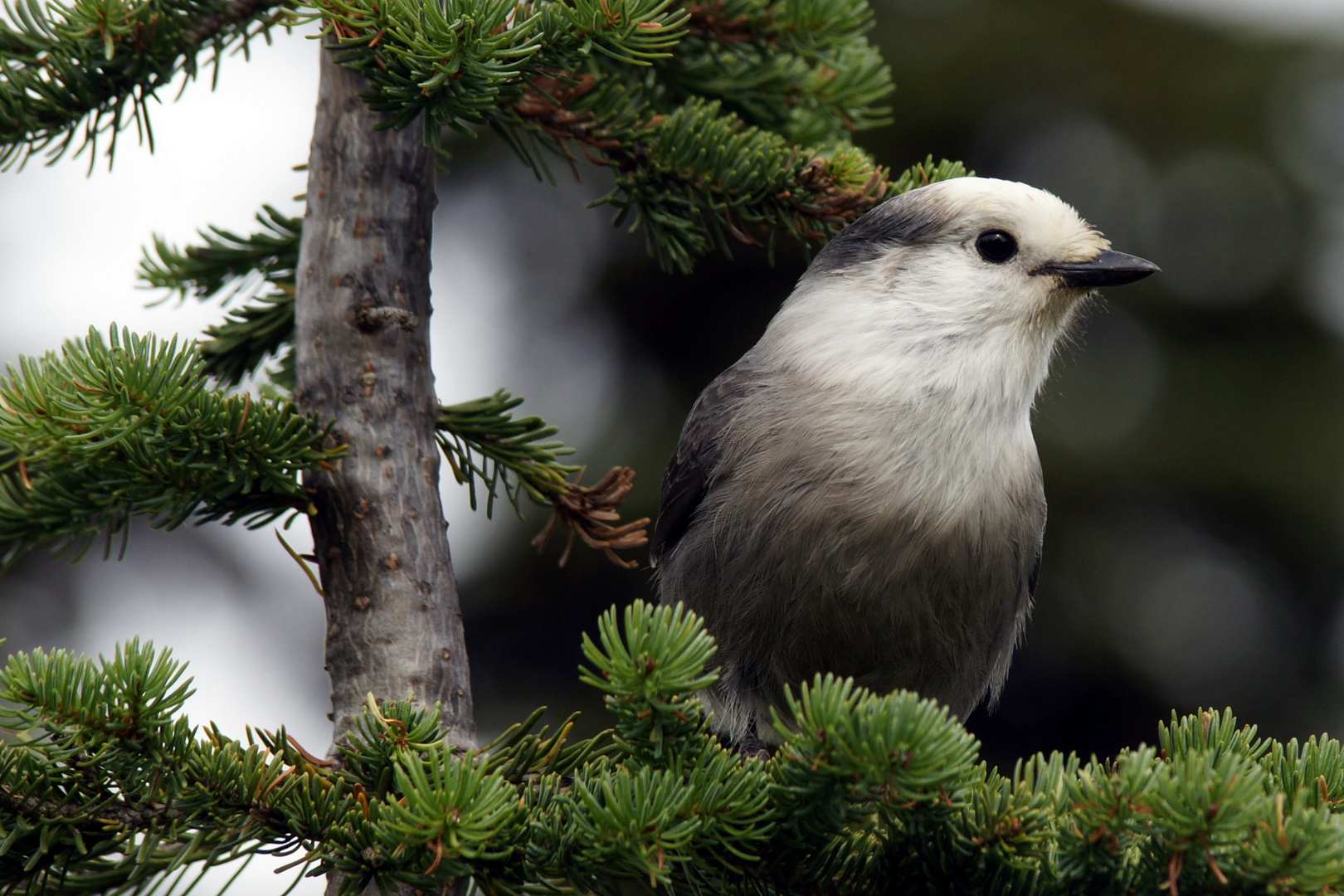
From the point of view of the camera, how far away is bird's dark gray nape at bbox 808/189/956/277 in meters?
2.64

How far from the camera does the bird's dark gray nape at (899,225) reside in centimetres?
264

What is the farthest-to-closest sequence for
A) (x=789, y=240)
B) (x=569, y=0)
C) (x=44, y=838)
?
(x=789, y=240) < (x=569, y=0) < (x=44, y=838)

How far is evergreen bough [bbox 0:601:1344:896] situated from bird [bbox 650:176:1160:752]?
0.82m

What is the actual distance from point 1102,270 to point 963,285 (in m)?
0.30

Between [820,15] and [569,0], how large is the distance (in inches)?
31.5

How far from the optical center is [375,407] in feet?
6.97

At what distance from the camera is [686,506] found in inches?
111

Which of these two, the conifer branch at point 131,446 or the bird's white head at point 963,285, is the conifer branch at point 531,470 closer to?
the conifer branch at point 131,446

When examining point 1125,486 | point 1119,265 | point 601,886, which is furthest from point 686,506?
point 1125,486

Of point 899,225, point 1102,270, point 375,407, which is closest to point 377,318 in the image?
point 375,407

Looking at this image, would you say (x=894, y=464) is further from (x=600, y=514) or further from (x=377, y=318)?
(x=377, y=318)

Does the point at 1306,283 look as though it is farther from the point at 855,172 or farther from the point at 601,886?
the point at 601,886

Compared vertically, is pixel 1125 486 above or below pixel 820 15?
below

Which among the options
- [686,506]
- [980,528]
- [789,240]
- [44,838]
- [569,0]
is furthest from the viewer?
[789,240]
